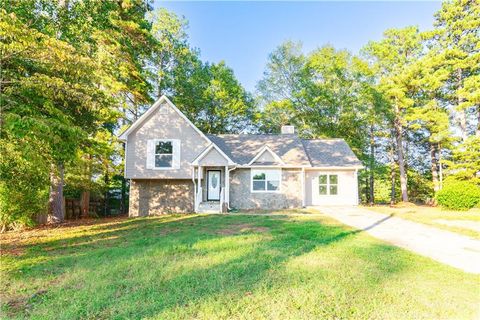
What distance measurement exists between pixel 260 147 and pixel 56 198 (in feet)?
40.2

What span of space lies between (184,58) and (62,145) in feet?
73.3

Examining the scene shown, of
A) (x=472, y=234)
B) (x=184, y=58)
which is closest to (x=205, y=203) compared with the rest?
(x=472, y=234)

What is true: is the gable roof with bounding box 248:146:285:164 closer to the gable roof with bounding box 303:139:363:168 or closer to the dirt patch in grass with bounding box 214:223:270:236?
the gable roof with bounding box 303:139:363:168

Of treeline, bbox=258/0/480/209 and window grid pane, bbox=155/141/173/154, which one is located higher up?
treeline, bbox=258/0/480/209

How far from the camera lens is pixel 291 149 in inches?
762

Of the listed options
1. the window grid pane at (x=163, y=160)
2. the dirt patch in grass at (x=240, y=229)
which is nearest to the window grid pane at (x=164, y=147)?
the window grid pane at (x=163, y=160)

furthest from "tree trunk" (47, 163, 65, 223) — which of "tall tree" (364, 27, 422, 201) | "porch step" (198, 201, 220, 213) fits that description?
"tall tree" (364, 27, 422, 201)

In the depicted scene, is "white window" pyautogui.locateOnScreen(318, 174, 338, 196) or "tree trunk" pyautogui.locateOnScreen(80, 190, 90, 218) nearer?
"tree trunk" pyautogui.locateOnScreen(80, 190, 90, 218)

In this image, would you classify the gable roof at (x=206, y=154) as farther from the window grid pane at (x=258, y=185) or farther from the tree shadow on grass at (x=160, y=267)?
the tree shadow on grass at (x=160, y=267)

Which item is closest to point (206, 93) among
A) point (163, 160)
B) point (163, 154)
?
point (163, 154)

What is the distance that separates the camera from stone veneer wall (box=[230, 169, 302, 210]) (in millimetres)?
17500

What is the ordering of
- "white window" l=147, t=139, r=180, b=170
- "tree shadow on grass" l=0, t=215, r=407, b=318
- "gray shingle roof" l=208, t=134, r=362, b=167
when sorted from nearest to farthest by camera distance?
"tree shadow on grass" l=0, t=215, r=407, b=318 < "white window" l=147, t=139, r=180, b=170 < "gray shingle roof" l=208, t=134, r=362, b=167

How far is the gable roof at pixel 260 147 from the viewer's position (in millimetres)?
18188

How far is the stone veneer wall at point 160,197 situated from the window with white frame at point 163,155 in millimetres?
1155
